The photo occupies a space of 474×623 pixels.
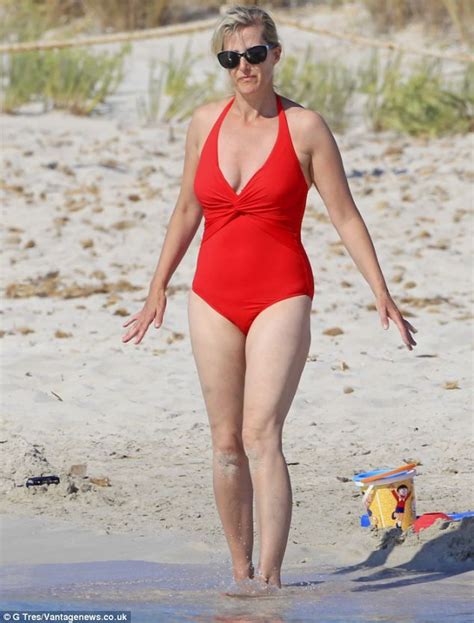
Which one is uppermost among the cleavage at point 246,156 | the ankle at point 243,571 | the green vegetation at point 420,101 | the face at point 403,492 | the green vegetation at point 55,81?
the green vegetation at point 55,81

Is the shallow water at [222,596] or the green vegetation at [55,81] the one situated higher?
the green vegetation at [55,81]

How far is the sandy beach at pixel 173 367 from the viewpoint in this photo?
5.08 m

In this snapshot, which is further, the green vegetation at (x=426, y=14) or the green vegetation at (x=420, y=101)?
the green vegetation at (x=426, y=14)

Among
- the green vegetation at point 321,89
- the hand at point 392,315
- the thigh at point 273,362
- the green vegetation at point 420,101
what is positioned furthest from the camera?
the green vegetation at point 321,89

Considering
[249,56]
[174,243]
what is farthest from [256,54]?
[174,243]

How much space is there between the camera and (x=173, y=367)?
727 centimetres

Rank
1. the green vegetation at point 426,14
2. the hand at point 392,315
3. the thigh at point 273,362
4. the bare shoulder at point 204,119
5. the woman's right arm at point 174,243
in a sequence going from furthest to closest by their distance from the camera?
the green vegetation at point 426,14 < the woman's right arm at point 174,243 < the bare shoulder at point 204,119 < the hand at point 392,315 < the thigh at point 273,362

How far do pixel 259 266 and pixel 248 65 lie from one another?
579mm

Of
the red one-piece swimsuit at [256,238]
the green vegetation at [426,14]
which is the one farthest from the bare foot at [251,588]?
the green vegetation at [426,14]

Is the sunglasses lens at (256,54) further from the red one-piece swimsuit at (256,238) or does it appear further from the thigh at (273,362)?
the thigh at (273,362)

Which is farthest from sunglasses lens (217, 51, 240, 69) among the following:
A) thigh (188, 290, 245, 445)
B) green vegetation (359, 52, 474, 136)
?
green vegetation (359, 52, 474, 136)

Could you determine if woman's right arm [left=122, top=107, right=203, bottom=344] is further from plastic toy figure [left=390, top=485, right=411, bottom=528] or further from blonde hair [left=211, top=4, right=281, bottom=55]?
plastic toy figure [left=390, top=485, right=411, bottom=528]

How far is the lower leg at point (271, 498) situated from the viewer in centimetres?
401

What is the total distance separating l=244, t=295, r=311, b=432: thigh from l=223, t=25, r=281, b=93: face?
0.63 metres
